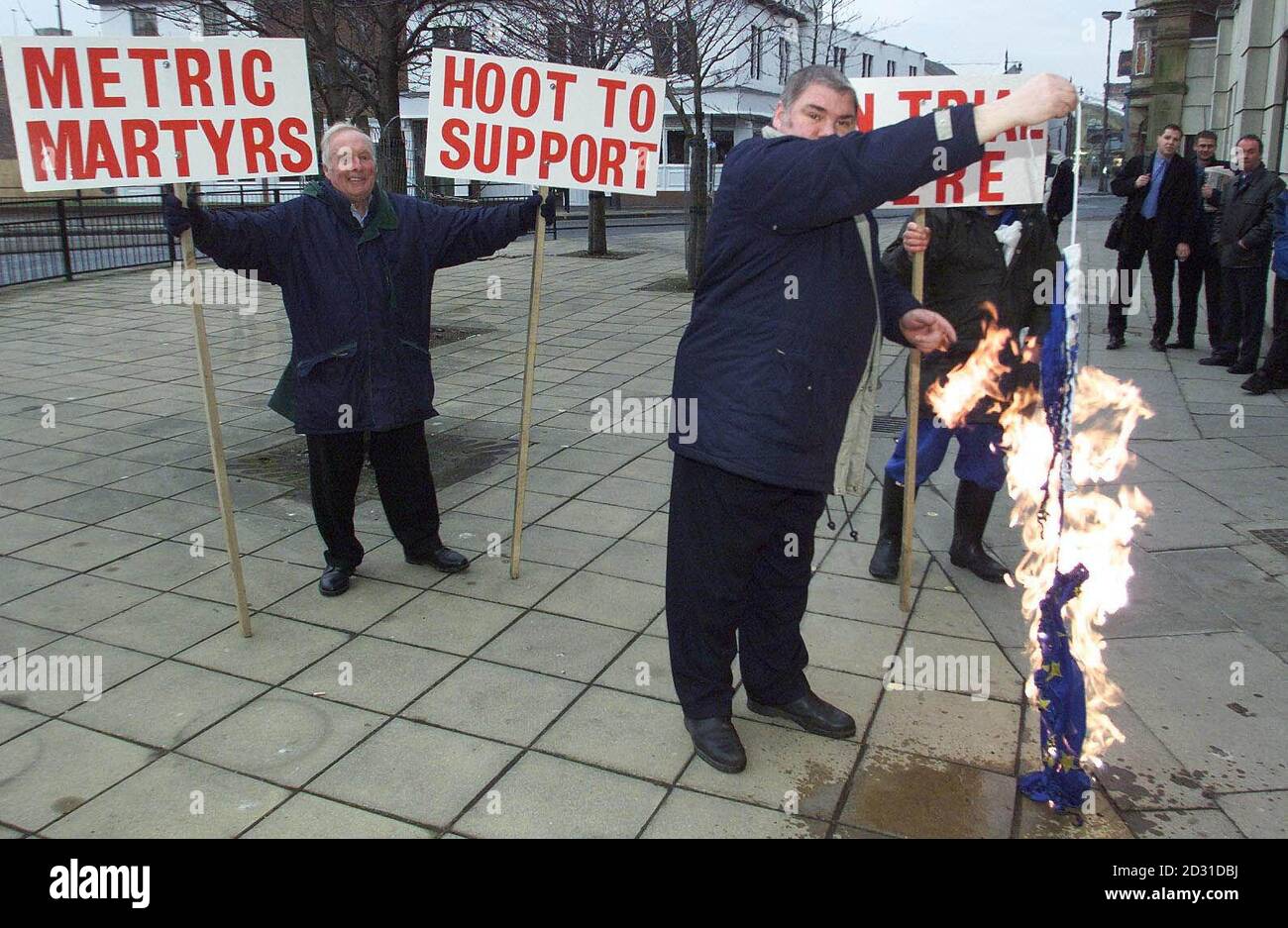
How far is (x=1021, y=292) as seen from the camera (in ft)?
15.6

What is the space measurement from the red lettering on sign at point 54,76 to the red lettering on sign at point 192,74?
367 millimetres

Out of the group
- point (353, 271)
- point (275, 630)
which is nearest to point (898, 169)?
point (353, 271)

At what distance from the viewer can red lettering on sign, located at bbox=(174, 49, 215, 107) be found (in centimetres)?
419

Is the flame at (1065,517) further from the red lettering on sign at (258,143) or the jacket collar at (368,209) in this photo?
Answer: the red lettering on sign at (258,143)

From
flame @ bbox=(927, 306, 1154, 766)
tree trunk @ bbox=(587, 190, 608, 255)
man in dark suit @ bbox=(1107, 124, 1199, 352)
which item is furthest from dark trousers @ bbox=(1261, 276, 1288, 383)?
tree trunk @ bbox=(587, 190, 608, 255)

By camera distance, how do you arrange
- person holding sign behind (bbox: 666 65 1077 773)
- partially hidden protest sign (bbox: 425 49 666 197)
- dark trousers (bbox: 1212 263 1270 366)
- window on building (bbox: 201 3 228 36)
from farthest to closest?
window on building (bbox: 201 3 228 36) → dark trousers (bbox: 1212 263 1270 366) → partially hidden protest sign (bbox: 425 49 666 197) → person holding sign behind (bbox: 666 65 1077 773)

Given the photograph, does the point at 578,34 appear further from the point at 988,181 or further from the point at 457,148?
the point at 988,181

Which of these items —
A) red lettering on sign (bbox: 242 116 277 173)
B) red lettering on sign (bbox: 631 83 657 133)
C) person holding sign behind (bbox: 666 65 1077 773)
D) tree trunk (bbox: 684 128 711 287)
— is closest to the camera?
person holding sign behind (bbox: 666 65 1077 773)

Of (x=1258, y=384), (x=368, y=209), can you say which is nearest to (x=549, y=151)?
(x=368, y=209)

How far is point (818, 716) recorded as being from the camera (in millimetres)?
3594

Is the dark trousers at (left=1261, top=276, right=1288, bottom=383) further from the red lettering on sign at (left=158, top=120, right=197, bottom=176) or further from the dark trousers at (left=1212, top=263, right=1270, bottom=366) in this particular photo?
the red lettering on sign at (left=158, top=120, right=197, bottom=176)

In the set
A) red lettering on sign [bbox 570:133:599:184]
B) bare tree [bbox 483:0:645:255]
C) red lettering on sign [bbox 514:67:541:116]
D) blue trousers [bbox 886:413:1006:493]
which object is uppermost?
bare tree [bbox 483:0:645:255]

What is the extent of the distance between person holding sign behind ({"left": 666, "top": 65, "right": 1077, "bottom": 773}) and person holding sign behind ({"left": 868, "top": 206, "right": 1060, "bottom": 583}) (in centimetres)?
124

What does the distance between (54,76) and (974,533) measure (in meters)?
4.41
